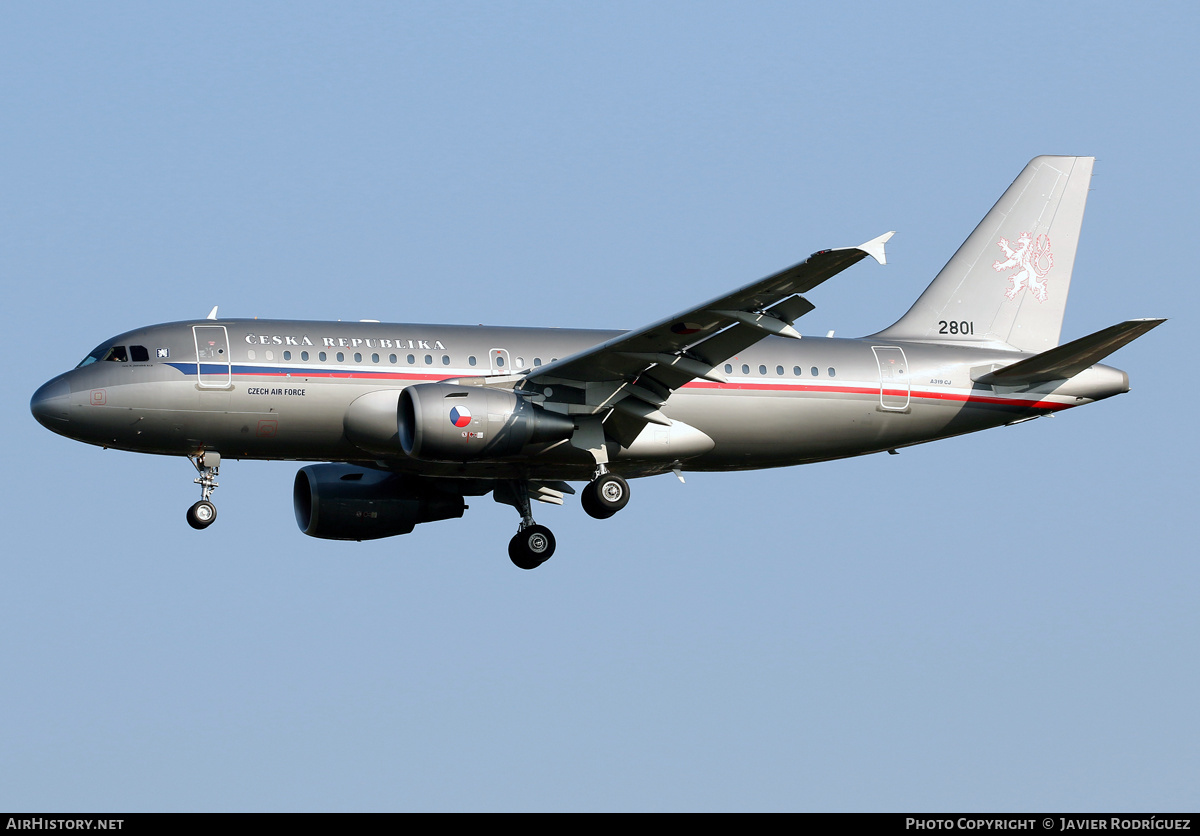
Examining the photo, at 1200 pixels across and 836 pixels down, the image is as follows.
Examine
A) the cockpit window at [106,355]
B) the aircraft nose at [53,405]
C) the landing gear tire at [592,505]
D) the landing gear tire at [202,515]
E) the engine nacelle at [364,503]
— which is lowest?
the landing gear tire at [592,505]

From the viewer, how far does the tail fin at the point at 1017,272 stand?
43250 mm

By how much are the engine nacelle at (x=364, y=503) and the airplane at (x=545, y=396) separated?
5 cm

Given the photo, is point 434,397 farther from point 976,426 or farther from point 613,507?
point 976,426

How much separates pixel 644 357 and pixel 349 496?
9.61 meters

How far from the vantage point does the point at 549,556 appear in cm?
4084

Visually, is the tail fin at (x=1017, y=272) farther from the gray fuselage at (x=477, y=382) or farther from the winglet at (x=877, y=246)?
the winglet at (x=877, y=246)

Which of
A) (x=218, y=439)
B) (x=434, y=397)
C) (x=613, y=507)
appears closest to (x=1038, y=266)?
(x=613, y=507)

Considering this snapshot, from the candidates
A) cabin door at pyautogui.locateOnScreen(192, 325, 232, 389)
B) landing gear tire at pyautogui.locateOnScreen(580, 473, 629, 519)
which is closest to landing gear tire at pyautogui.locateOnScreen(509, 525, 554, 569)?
landing gear tire at pyautogui.locateOnScreen(580, 473, 629, 519)

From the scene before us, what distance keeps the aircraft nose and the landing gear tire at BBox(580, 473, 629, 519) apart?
11.3 m

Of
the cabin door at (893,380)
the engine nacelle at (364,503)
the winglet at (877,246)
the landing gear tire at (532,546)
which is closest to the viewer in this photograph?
the winglet at (877,246)

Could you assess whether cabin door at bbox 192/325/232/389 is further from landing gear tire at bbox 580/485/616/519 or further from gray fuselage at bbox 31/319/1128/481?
landing gear tire at bbox 580/485/616/519

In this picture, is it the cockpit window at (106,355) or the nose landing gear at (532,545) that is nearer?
the cockpit window at (106,355)

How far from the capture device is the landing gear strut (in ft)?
133

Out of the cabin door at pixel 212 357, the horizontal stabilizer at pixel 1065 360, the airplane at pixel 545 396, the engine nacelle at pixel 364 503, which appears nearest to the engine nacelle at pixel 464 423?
the airplane at pixel 545 396
